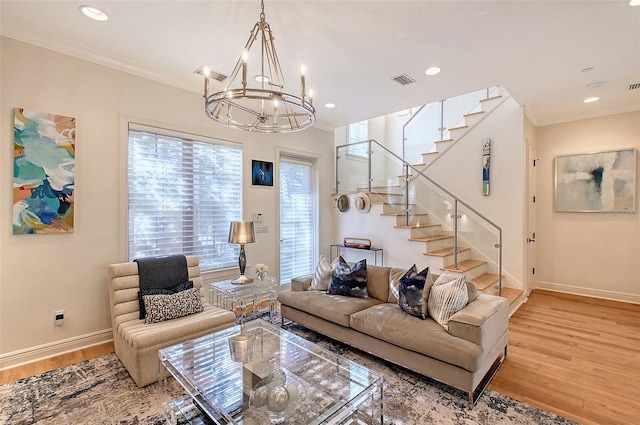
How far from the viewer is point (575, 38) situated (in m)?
2.63

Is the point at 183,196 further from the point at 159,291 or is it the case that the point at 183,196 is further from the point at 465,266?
the point at 465,266

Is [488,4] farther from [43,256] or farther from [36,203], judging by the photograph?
[43,256]

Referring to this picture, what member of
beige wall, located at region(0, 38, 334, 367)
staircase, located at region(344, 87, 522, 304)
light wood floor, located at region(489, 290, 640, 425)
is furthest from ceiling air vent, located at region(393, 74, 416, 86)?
light wood floor, located at region(489, 290, 640, 425)

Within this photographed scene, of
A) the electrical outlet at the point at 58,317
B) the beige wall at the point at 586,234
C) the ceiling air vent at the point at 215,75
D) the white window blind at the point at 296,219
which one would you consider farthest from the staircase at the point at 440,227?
the electrical outlet at the point at 58,317

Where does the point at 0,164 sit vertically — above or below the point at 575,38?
below

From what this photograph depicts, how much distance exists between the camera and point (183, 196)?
11.9 ft

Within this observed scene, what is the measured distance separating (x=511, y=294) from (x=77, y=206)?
18.0ft

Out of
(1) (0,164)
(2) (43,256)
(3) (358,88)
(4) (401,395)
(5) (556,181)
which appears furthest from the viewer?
(5) (556,181)

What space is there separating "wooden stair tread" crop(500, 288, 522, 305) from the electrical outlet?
521 centimetres

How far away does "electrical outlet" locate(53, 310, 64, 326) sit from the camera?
2.77 meters

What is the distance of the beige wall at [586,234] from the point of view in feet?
14.3

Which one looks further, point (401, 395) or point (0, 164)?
point (0, 164)

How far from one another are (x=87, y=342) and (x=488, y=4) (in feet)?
15.4

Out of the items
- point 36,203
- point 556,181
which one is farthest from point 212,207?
point 556,181
